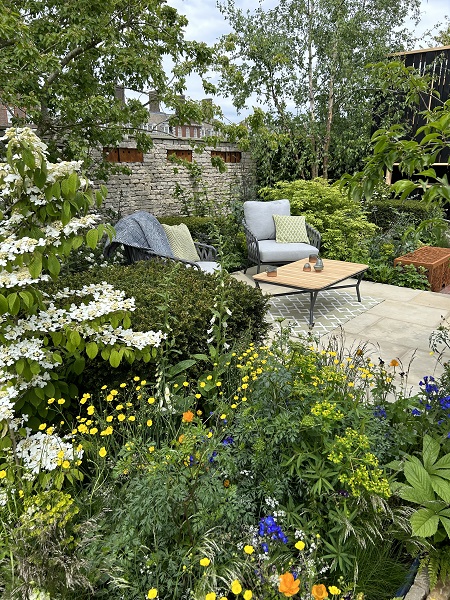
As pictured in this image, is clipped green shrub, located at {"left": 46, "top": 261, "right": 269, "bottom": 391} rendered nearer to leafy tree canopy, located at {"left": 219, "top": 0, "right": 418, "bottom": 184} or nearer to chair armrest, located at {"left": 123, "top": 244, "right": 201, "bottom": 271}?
chair armrest, located at {"left": 123, "top": 244, "right": 201, "bottom": 271}

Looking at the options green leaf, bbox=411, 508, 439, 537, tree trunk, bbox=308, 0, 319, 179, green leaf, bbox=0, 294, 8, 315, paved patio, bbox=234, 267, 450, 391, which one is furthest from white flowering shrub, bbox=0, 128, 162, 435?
tree trunk, bbox=308, 0, 319, 179

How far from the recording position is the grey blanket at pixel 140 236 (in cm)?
450

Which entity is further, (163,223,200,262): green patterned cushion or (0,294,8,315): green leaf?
(163,223,200,262): green patterned cushion

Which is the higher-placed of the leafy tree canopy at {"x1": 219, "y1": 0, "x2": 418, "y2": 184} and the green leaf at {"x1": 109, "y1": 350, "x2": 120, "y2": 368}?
the leafy tree canopy at {"x1": 219, "y1": 0, "x2": 418, "y2": 184}

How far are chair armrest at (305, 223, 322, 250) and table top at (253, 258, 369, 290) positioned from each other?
98cm

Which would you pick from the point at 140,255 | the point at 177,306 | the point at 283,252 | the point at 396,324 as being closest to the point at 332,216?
the point at 283,252

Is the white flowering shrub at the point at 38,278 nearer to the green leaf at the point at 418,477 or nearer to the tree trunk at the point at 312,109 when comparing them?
the green leaf at the point at 418,477

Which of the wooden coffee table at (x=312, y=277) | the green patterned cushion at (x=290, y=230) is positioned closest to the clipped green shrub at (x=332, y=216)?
the green patterned cushion at (x=290, y=230)

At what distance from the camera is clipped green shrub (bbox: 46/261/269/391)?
231cm

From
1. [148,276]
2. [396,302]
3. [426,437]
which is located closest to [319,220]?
[396,302]

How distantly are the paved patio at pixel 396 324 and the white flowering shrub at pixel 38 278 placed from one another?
6.19ft

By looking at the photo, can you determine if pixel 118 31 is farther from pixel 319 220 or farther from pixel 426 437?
pixel 426 437

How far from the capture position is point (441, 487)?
1.53 metres

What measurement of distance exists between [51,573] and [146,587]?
0.30m
